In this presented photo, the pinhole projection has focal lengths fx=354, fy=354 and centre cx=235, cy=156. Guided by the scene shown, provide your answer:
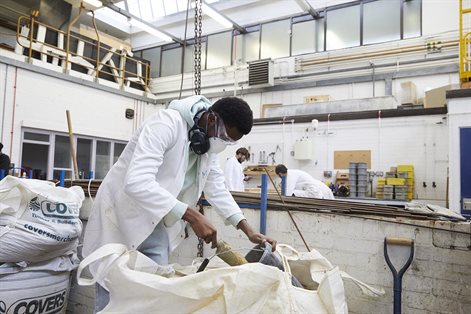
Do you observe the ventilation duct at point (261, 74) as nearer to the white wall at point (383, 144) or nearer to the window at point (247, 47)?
the window at point (247, 47)

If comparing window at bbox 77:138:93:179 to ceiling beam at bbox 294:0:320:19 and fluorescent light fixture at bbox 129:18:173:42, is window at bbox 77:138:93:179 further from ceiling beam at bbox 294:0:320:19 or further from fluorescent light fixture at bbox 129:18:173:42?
ceiling beam at bbox 294:0:320:19

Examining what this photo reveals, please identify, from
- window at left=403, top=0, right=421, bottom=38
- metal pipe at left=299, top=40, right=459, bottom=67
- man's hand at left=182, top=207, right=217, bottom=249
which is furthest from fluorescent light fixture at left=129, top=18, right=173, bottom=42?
man's hand at left=182, top=207, right=217, bottom=249

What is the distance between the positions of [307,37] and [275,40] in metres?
0.86

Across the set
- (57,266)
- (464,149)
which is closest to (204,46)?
(464,149)

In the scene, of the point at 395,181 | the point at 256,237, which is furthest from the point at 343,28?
the point at 256,237

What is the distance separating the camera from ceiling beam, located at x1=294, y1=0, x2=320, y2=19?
789 cm

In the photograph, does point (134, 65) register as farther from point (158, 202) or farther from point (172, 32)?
point (158, 202)

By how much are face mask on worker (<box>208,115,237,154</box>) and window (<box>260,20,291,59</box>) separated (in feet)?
25.2

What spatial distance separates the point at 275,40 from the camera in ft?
29.6

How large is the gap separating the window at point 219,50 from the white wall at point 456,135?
20.1 feet

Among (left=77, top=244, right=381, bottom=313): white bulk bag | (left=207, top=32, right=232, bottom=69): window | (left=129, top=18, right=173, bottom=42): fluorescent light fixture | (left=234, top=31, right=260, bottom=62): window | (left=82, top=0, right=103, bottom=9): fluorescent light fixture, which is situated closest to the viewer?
(left=77, top=244, right=381, bottom=313): white bulk bag

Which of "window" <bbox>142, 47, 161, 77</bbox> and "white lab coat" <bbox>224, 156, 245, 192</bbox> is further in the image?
"window" <bbox>142, 47, 161, 77</bbox>

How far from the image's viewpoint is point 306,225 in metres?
2.10

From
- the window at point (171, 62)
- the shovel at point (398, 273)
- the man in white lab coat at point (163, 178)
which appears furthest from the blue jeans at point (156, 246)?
the window at point (171, 62)
